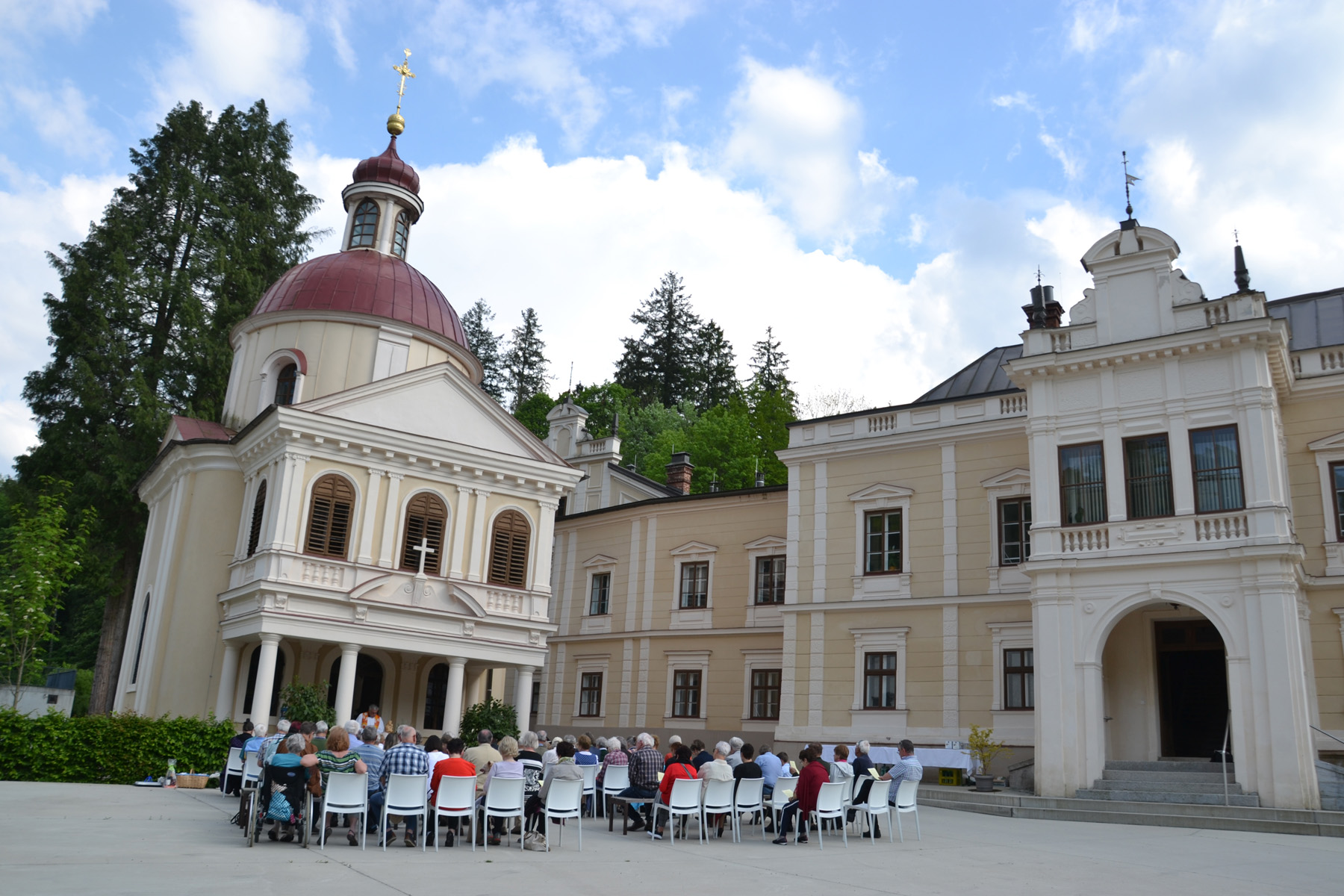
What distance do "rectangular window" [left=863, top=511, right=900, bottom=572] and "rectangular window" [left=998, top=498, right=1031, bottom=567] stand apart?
2436 mm

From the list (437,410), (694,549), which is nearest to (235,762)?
(437,410)

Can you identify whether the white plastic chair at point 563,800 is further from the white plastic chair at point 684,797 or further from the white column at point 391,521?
the white column at point 391,521

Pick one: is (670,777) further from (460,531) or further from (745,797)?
(460,531)

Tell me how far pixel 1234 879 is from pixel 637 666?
19933 mm

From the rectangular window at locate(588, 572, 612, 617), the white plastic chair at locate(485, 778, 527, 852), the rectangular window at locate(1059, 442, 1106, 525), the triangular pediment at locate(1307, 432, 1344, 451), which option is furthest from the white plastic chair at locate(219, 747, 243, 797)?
the triangular pediment at locate(1307, 432, 1344, 451)

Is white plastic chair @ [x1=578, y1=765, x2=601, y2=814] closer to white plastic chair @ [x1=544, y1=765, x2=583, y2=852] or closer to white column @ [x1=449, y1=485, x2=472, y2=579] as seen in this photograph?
white plastic chair @ [x1=544, y1=765, x2=583, y2=852]

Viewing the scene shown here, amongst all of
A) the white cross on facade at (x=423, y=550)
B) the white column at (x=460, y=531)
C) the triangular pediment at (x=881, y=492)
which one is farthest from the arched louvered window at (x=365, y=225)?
the triangular pediment at (x=881, y=492)

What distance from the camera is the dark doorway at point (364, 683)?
2464cm

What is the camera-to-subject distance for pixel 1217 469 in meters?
18.4

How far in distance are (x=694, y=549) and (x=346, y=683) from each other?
10.5 metres

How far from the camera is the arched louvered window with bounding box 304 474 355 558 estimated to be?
73.8ft

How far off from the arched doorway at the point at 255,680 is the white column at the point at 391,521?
328 cm

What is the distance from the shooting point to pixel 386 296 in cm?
2778

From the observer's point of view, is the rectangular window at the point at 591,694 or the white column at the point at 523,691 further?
the rectangular window at the point at 591,694
